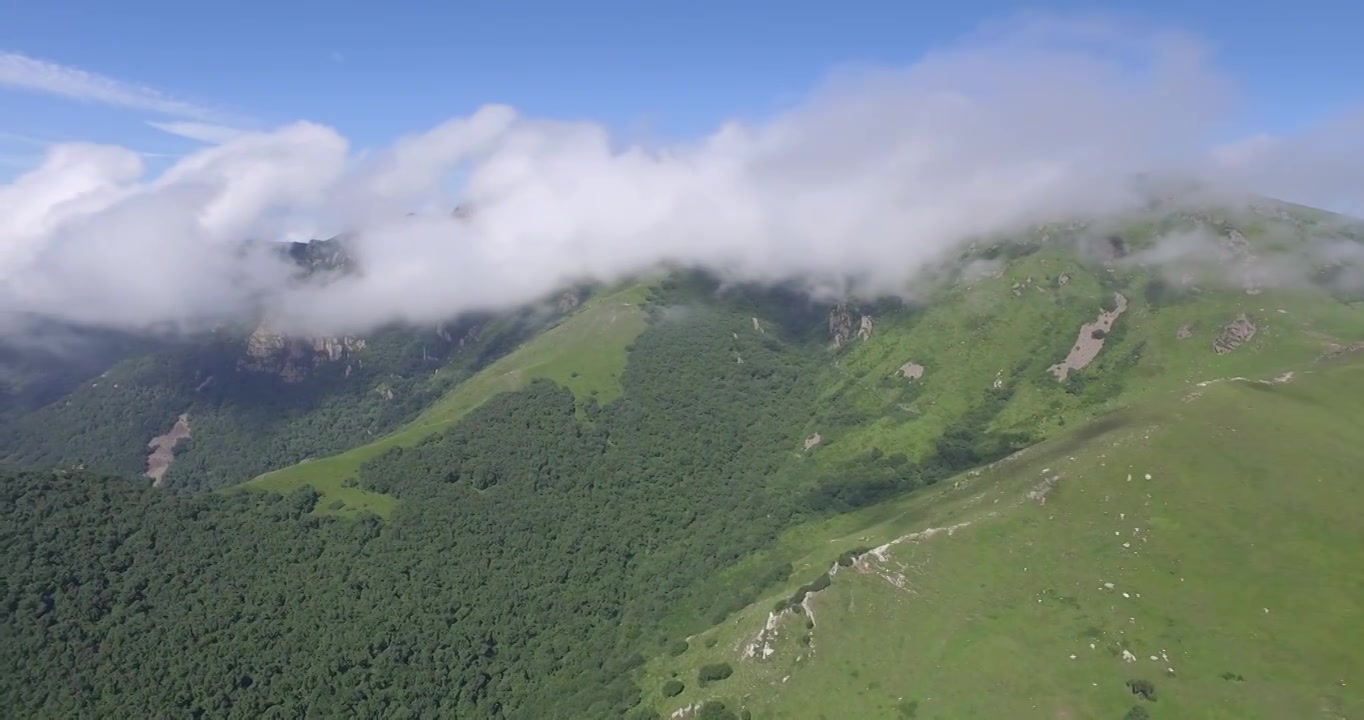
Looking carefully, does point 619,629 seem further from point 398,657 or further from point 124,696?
point 124,696

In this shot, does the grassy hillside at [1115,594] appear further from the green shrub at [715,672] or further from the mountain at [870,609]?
the green shrub at [715,672]

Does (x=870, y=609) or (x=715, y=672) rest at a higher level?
(x=870, y=609)

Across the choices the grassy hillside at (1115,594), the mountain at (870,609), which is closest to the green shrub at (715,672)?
the mountain at (870,609)

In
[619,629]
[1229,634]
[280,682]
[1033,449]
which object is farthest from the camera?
[619,629]

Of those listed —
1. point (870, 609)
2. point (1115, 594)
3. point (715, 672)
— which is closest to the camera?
point (1115, 594)

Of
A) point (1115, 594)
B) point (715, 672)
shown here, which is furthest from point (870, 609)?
point (1115, 594)

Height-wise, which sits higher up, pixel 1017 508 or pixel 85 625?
pixel 85 625

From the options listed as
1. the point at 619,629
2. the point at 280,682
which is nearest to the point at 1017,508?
the point at 619,629

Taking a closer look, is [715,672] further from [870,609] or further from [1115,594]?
[1115,594]
